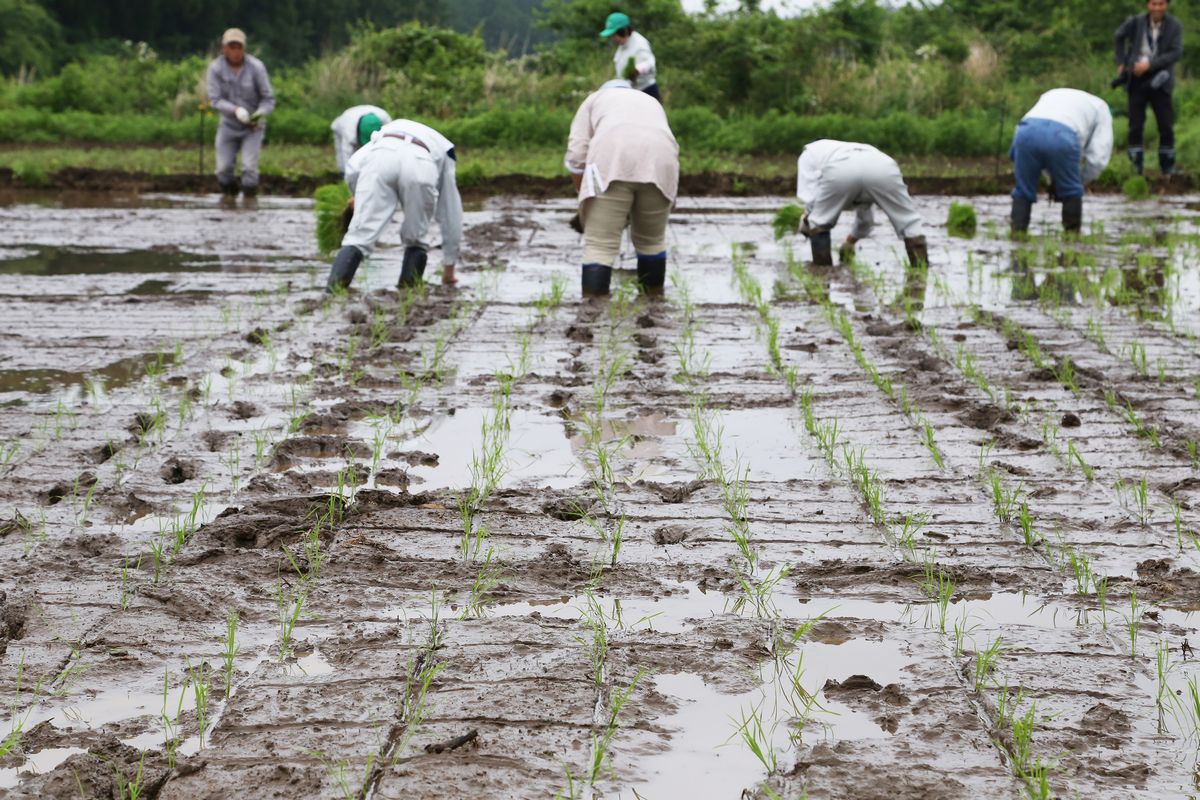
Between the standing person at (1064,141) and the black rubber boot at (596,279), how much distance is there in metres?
3.89

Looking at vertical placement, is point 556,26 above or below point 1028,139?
above

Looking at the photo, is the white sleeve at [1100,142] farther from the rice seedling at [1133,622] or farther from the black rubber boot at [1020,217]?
the rice seedling at [1133,622]

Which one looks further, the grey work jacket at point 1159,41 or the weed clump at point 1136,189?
the grey work jacket at point 1159,41

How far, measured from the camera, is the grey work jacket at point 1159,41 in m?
14.8

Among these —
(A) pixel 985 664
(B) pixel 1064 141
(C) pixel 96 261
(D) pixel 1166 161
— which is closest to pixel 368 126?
(C) pixel 96 261

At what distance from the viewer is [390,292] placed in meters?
8.10

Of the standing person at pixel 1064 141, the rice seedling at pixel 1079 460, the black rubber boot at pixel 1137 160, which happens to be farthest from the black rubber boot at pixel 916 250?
the black rubber boot at pixel 1137 160

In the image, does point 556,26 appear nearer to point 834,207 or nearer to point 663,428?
point 834,207

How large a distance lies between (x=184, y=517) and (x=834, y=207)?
19.4ft

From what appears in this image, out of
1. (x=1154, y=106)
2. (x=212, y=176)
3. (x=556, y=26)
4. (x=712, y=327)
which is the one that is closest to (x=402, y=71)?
(x=556, y=26)

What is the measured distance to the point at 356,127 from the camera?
30.7 feet

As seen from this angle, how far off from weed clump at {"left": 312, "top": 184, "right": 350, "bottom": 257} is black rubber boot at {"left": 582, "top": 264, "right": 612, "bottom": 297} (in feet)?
7.22

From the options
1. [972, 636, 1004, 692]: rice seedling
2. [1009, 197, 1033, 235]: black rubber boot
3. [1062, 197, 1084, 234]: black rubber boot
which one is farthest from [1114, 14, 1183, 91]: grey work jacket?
[972, 636, 1004, 692]: rice seedling

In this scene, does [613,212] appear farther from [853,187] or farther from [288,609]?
[288,609]
